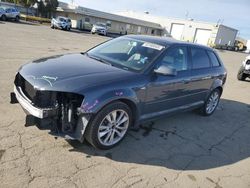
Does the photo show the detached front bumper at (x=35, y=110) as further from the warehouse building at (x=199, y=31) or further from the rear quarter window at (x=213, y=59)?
the warehouse building at (x=199, y=31)

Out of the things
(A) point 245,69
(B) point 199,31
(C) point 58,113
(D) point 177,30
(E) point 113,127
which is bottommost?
(D) point 177,30

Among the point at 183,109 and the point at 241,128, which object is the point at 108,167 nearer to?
the point at 183,109

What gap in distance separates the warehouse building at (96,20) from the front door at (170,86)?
141 ft

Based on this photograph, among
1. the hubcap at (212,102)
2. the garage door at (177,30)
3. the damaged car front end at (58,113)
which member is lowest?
the garage door at (177,30)

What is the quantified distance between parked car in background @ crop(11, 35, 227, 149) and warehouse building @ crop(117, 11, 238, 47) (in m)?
59.4

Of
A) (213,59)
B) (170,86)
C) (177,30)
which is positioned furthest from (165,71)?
(177,30)

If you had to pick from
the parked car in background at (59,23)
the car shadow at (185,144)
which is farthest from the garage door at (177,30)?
the car shadow at (185,144)

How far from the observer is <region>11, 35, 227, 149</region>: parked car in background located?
11.9 ft

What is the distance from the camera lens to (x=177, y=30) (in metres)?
70.6

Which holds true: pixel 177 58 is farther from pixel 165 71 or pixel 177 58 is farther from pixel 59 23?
pixel 59 23

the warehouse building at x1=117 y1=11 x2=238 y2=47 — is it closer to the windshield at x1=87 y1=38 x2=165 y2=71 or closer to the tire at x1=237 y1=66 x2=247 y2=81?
the tire at x1=237 y1=66 x2=247 y2=81

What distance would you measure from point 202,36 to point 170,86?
64.8 m

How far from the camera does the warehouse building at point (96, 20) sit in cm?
4913

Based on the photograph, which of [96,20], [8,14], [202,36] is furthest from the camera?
[202,36]
